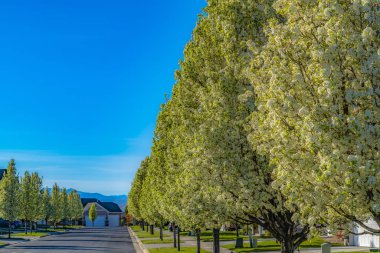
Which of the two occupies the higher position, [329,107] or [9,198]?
[329,107]

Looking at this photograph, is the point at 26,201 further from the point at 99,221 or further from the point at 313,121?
the point at 99,221

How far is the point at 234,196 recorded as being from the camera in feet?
52.0

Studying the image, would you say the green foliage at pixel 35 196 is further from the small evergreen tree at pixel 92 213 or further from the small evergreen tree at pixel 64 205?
the small evergreen tree at pixel 92 213

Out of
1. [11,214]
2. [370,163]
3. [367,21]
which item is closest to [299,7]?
[367,21]

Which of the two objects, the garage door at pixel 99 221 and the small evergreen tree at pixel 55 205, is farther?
the garage door at pixel 99 221

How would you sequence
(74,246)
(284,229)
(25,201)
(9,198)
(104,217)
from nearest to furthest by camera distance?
(284,229) < (74,246) < (9,198) < (25,201) < (104,217)

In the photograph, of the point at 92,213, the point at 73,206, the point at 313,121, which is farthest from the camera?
the point at 92,213

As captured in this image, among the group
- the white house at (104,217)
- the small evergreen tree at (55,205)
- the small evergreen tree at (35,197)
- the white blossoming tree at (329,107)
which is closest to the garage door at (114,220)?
the white house at (104,217)

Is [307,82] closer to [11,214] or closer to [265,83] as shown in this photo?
[265,83]

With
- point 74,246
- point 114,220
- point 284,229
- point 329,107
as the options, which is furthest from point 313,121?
point 114,220

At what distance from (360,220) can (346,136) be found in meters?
2.87

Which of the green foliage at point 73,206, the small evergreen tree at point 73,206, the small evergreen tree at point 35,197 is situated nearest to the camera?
the small evergreen tree at point 35,197

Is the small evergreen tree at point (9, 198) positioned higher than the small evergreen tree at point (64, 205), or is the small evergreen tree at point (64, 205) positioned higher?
the small evergreen tree at point (9, 198)

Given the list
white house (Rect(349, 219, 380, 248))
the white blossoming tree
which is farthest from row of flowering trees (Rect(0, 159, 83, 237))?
the white blossoming tree
